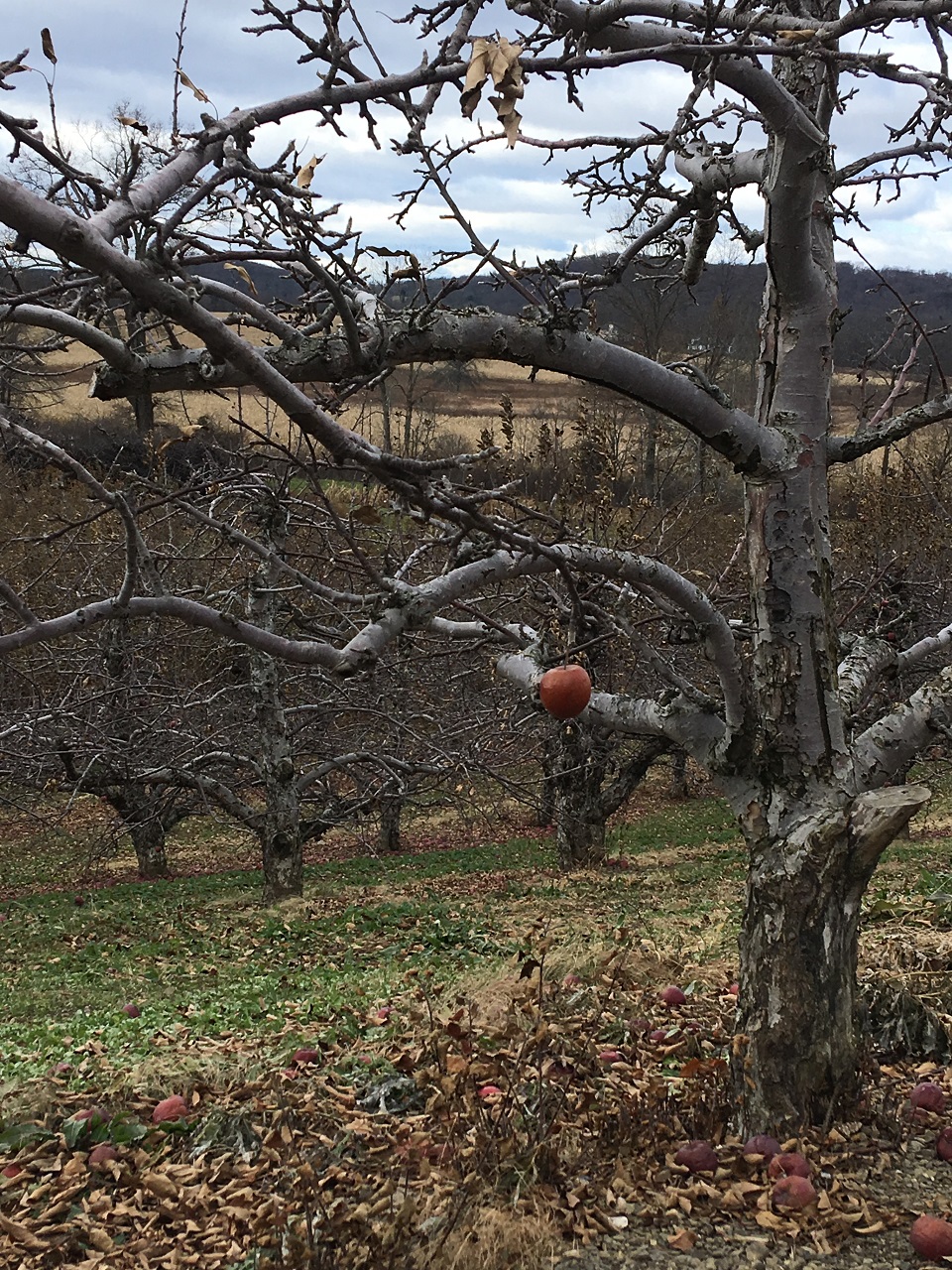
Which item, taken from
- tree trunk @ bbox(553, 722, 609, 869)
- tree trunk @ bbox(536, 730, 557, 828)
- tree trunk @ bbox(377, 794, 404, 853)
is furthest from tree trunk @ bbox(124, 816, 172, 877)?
tree trunk @ bbox(553, 722, 609, 869)

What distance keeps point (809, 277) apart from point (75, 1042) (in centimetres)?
545

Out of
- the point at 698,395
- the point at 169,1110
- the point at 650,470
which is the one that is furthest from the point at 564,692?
the point at 650,470

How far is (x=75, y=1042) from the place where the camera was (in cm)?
562

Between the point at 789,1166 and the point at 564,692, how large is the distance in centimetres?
185

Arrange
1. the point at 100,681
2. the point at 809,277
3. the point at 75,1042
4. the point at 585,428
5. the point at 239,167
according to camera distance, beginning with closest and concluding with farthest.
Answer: the point at 239,167
the point at 809,277
the point at 75,1042
the point at 585,428
the point at 100,681

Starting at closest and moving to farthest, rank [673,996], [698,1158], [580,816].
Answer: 1. [698,1158]
2. [673,996]
3. [580,816]

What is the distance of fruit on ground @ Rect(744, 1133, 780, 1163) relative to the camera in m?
3.47

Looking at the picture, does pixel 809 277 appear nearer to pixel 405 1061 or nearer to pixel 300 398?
pixel 300 398

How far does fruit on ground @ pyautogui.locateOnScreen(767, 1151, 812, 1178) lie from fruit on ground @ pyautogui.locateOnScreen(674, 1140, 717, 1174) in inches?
8.4

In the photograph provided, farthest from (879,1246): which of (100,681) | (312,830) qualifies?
(100,681)

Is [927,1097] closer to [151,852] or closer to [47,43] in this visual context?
[47,43]

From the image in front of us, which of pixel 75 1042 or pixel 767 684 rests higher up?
pixel 767 684

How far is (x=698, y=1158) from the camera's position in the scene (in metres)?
3.48

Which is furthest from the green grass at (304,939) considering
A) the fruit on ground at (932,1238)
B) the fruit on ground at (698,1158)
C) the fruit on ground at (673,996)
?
the fruit on ground at (932,1238)
